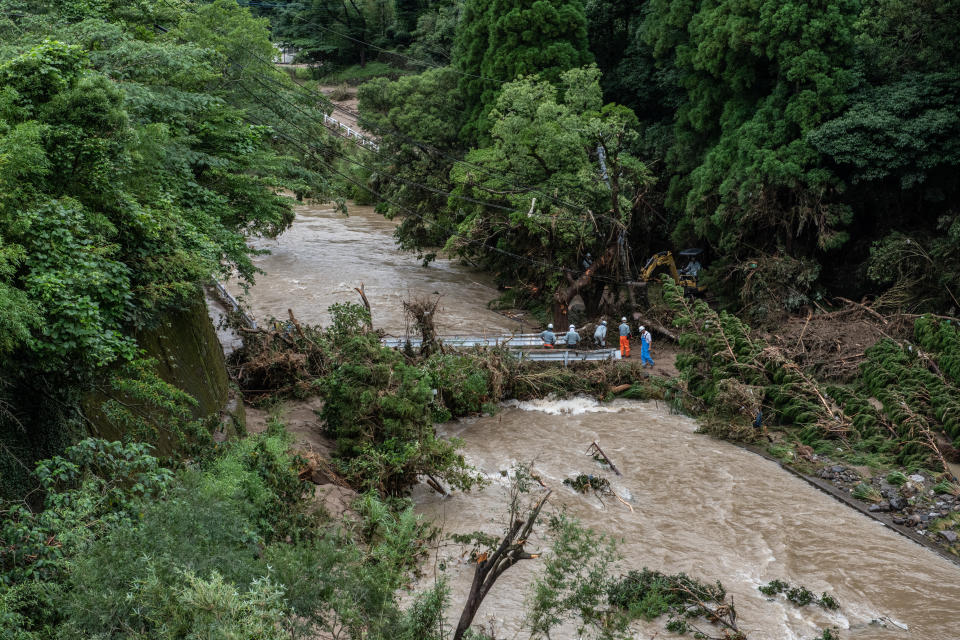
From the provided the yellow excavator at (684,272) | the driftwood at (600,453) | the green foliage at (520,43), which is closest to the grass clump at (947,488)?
the driftwood at (600,453)

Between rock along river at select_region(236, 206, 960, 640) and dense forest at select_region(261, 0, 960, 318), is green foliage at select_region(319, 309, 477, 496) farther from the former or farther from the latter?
dense forest at select_region(261, 0, 960, 318)

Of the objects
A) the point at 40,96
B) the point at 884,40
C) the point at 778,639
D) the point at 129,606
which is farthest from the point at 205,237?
the point at 884,40

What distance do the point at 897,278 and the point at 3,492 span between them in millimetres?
21397

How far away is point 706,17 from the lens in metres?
24.4

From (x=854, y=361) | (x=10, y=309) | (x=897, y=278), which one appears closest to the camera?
(x=10, y=309)

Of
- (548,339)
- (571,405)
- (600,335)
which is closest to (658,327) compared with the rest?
(600,335)

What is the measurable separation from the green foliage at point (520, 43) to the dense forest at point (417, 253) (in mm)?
123

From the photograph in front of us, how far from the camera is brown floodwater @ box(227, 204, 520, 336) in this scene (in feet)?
84.1

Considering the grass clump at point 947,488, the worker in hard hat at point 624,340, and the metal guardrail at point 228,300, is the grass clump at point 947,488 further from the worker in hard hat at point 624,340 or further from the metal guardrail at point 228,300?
the metal guardrail at point 228,300

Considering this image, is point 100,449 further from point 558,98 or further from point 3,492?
point 558,98

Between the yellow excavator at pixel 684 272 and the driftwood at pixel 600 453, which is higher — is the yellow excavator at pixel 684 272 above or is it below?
above

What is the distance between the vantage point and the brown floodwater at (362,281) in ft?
84.1

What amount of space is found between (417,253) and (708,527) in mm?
23008

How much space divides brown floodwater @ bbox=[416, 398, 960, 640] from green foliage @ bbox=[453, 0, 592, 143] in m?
15.7
